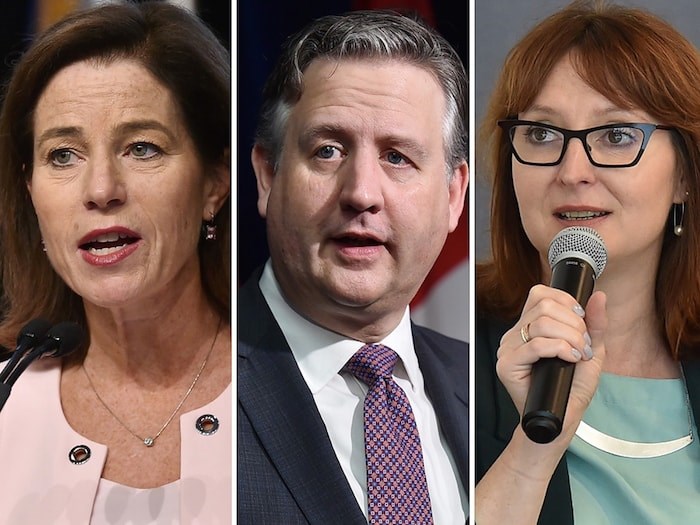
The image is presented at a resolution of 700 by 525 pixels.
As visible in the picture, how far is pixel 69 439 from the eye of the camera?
282cm

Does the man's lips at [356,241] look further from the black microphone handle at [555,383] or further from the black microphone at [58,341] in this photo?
the black microphone at [58,341]

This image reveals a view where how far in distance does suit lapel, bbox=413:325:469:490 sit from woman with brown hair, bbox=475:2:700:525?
0.05m

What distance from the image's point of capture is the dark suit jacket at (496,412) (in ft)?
8.91

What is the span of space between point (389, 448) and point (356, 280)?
1.49 feet

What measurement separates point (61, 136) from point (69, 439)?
2.66 ft

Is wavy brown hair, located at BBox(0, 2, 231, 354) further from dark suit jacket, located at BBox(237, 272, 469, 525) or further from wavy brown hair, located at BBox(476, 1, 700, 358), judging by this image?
wavy brown hair, located at BBox(476, 1, 700, 358)

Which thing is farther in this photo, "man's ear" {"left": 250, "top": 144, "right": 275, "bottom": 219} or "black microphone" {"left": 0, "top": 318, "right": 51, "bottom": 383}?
"man's ear" {"left": 250, "top": 144, "right": 275, "bottom": 219}

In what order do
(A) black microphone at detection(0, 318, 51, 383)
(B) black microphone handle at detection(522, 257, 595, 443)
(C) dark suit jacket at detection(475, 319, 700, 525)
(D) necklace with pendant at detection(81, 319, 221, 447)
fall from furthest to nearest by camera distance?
1. (D) necklace with pendant at detection(81, 319, 221, 447)
2. (C) dark suit jacket at detection(475, 319, 700, 525)
3. (A) black microphone at detection(0, 318, 51, 383)
4. (B) black microphone handle at detection(522, 257, 595, 443)

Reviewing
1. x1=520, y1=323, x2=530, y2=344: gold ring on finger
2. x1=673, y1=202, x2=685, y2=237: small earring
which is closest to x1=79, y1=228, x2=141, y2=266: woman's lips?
x1=520, y1=323, x2=530, y2=344: gold ring on finger

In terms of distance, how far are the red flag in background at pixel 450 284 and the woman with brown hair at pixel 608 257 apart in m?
0.06

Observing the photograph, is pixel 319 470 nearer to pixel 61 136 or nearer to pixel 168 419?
pixel 168 419

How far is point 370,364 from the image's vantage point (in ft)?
9.33

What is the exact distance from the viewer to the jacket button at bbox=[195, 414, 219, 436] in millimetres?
2846

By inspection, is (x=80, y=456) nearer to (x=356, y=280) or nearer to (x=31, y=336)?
(x=31, y=336)
